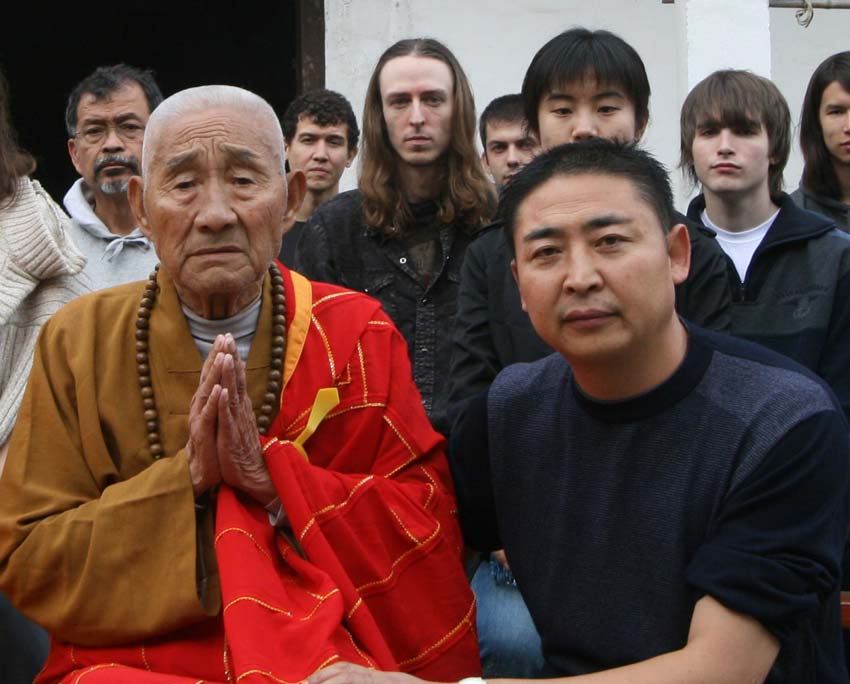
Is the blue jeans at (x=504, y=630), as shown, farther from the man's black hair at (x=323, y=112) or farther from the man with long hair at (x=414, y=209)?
the man's black hair at (x=323, y=112)

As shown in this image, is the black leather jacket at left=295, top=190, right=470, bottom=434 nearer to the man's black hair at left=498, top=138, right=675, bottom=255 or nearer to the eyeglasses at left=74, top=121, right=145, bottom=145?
the eyeglasses at left=74, top=121, right=145, bottom=145

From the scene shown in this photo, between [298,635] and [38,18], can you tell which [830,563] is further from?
[38,18]

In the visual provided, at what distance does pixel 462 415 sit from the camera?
303cm

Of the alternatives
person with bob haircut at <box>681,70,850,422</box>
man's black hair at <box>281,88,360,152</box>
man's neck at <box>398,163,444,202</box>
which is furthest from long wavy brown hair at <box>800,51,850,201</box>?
man's black hair at <box>281,88,360,152</box>

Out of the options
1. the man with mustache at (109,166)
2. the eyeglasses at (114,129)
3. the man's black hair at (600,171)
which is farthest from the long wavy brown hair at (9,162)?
the man's black hair at (600,171)

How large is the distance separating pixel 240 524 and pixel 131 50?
936 centimetres

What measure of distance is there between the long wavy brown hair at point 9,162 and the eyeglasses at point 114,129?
1.89 feet

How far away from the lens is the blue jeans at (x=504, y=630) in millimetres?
3340

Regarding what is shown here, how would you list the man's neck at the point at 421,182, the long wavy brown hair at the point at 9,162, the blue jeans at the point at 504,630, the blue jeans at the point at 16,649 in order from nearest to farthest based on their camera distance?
the blue jeans at the point at 504,630, the blue jeans at the point at 16,649, the long wavy brown hair at the point at 9,162, the man's neck at the point at 421,182

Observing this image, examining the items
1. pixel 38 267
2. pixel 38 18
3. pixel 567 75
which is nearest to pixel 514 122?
pixel 567 75

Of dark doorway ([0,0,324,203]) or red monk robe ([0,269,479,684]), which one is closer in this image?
red monk robe ([0,269,479,684])

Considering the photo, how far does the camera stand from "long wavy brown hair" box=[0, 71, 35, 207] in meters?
3.87

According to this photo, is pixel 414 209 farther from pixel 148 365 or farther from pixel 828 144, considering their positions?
pixel 828 144

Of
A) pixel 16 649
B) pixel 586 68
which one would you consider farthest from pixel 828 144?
pixel 16 649
